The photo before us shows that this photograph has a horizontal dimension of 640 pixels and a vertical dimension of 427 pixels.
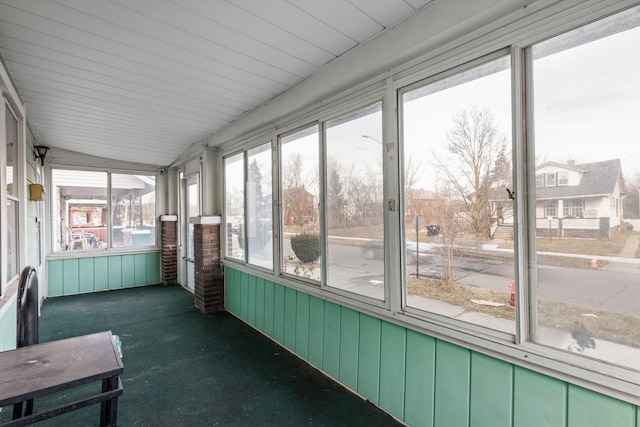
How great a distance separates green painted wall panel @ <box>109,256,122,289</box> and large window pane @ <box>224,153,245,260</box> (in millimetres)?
3220

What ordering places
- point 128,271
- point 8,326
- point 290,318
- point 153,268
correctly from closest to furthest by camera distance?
point 8,326 < point 290,318 < point 128,271 < point 153,268

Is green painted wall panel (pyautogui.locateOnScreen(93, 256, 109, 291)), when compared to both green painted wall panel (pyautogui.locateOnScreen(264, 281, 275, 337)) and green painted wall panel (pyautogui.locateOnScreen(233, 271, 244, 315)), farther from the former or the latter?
green painted wall panel (pyautogui.locateOnScreen(264, 281, 275, 337))

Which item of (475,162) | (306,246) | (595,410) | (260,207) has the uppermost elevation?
(475,162)

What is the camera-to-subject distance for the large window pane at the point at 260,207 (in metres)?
3.55

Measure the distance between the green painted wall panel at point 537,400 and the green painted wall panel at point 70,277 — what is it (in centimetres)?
695

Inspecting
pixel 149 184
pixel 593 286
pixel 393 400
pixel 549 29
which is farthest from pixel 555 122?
pixel 149 184

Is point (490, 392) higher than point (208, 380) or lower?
higher

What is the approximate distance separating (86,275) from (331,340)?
5535mm

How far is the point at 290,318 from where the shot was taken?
3.19 meters

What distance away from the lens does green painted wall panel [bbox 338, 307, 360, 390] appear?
2.43 m

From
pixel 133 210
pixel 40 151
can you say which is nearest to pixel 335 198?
pixel 40 151

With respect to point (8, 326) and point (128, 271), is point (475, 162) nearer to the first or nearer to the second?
point (8, 326)

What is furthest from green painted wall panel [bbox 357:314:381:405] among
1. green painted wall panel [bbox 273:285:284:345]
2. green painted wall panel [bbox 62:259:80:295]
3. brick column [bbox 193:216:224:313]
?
green painted wall panel [bbox 62:259:80:295]

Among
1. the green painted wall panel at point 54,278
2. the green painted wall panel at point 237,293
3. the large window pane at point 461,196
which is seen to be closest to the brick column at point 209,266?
the green painted wall panel at point 237,293
